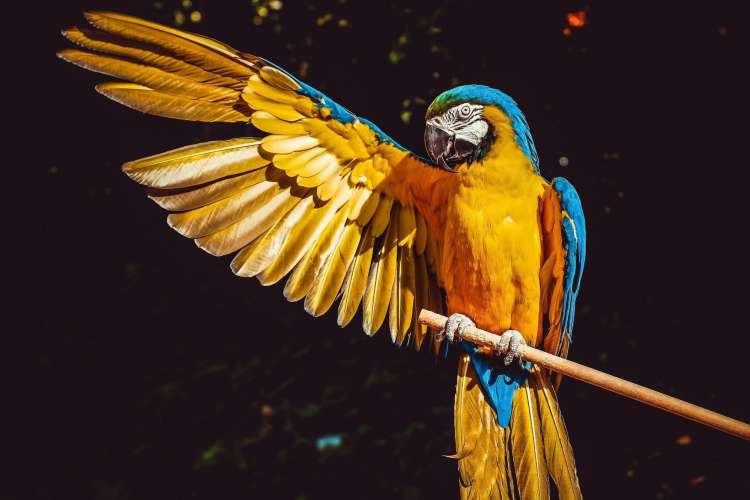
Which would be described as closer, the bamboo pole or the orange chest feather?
the bamboo pole

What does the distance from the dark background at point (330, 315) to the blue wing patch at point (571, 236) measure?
1021mm

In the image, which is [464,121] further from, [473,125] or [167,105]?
[167,105]

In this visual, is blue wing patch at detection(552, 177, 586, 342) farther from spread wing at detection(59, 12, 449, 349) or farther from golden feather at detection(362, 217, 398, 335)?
golden feather at detection(362, 217, 398, 335)

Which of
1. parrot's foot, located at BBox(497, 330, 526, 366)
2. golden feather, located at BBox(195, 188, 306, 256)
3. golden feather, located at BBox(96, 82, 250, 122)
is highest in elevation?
golden feather, located at BBox(96, 82, 250, 122)

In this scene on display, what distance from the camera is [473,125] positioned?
1768 mm

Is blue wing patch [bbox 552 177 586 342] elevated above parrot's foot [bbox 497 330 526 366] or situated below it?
above

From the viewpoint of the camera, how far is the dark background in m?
2.70

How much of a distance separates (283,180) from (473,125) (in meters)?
0.50

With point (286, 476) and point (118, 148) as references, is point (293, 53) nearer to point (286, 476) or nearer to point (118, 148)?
point (118, 148)

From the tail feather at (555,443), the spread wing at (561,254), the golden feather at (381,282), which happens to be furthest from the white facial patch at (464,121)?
the tail feather at (555,443)

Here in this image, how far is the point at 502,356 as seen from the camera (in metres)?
1.82

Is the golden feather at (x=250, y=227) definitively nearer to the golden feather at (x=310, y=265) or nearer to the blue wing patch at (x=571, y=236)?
the golden feather at (x=310, y=265)

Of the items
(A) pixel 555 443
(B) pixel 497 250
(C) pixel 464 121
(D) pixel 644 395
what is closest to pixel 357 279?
(B) pixel 497 250

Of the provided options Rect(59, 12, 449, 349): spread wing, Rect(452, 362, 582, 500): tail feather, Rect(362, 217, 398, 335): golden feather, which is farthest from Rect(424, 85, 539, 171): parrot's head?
Rect(452, 362, 582, 500): tail feather
